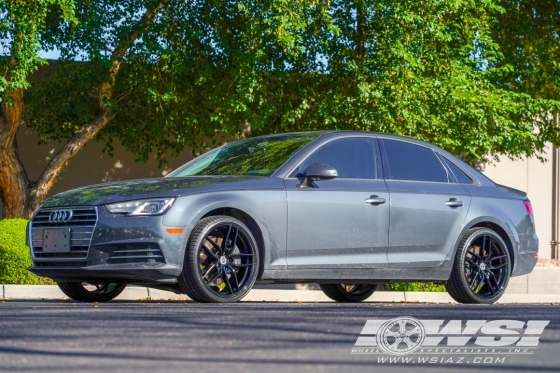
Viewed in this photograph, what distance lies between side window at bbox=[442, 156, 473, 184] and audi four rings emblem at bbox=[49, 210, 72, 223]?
154 inches

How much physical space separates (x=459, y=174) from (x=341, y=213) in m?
1.82

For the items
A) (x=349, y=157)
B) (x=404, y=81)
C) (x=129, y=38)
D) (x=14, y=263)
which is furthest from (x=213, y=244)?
(x=129, y=38)

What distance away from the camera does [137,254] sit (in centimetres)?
878

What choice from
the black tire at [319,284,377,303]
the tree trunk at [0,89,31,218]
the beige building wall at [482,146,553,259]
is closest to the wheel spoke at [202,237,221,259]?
the black tire at [319,284,377,303]

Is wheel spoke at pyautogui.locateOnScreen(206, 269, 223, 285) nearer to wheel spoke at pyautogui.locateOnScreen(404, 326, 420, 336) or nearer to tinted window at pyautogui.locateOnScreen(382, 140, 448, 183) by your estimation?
tinted window at pyautogui.locateOnScreen(382, 140, 448, 183)

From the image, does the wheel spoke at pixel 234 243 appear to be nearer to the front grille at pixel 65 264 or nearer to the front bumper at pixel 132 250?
the front bumper at pixel 132 250

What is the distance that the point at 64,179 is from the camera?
71.0 feet

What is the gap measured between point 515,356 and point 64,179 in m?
17.2

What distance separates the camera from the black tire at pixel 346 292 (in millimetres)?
11609

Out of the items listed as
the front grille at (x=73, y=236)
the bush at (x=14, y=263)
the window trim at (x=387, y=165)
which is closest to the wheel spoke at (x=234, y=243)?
the front grille at (x=73, y=236)

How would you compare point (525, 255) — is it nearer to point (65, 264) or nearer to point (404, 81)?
point (65, 264)

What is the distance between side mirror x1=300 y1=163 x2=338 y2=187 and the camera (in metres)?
9.48

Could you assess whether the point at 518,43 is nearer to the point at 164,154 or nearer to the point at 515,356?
the point at 164,154

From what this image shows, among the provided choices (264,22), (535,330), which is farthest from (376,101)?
(535,330)
